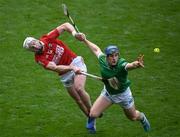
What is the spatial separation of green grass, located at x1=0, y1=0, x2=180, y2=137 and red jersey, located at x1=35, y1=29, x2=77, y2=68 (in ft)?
5.72

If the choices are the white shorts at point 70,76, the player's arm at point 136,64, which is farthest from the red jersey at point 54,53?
the player's arm at point 136,64

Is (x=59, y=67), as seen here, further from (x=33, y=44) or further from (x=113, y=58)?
(x=113, y=58)

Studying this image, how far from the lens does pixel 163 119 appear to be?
1395 cm

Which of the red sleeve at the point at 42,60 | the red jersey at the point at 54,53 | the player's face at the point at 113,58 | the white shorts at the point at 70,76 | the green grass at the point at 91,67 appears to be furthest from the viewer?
the green grass at the point at 91,67

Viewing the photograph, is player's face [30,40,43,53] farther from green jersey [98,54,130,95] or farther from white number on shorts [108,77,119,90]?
white number on shorts [108,77,119,90]

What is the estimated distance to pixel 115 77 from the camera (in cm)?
1209

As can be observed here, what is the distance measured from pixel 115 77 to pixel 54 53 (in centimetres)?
183

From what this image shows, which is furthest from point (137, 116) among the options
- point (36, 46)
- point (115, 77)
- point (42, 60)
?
point (36, 46)

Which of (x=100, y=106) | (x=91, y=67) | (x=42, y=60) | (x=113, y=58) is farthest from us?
(x=91, y=67)

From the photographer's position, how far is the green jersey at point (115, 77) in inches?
470

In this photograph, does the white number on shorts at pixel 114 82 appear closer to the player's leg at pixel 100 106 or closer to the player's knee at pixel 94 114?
the player's leg at pixel 100 106

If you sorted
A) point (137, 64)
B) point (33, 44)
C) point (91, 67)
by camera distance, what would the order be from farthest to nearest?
point (91, 67), point (33, 44), point (137, 64)

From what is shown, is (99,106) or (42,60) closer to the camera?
(99,106)

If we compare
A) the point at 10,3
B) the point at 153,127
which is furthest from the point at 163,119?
the point at 10,3
